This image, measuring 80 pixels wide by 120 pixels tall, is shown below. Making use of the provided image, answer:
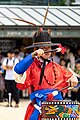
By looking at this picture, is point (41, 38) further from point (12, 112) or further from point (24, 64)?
point (12, 112)

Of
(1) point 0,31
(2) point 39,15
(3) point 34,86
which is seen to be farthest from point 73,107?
(2) point 39,15

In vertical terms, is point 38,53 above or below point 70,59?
above

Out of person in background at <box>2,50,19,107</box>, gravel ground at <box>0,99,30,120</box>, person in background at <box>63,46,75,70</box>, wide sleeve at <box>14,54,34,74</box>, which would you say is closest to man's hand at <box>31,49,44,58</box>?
wide sleeve at <box>14,54,34,74</box>

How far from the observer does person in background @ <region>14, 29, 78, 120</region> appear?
16.4 feet

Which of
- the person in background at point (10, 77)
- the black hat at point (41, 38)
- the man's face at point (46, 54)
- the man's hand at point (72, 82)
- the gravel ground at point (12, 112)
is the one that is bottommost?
the gravel ground at point (12, 112)

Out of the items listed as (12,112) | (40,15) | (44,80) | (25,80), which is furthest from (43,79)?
(40,15)

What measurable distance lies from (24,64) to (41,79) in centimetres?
34

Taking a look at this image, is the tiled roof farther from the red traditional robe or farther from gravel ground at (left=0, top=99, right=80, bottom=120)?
the red traditional robe

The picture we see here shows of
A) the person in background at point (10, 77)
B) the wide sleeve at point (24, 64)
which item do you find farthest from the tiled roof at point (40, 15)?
the wide sleeve at point (24, 64)

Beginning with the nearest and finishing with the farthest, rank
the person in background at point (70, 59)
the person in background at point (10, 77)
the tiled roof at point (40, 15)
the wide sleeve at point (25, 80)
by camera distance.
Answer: the wide sleeve at point (25, 80), the person in background at point (10, 77), the person in background at point (70, 59), the tiled roof at point (40, 15)

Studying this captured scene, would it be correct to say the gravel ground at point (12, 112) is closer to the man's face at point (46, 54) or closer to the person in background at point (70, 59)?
the person in background at point (70, 59)

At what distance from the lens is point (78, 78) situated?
17.5 feet

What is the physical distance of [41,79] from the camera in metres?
5.02

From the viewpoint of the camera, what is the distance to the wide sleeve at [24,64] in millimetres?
4754
